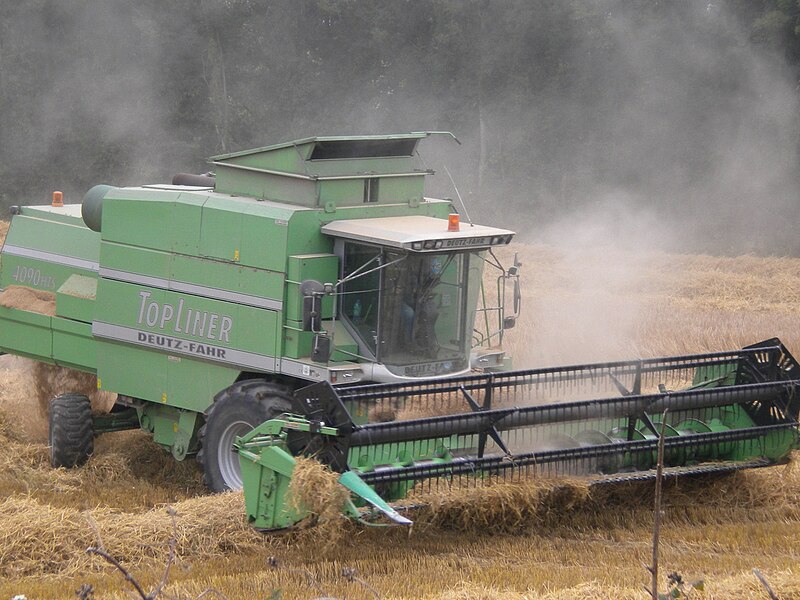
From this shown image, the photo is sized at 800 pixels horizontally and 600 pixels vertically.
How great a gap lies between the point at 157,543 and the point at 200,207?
318cm

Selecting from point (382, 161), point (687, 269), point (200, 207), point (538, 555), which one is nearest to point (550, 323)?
point (687, 269)

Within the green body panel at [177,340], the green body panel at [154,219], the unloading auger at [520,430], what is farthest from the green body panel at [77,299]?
the unloading auger at [520,430]

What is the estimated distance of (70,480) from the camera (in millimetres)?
10234

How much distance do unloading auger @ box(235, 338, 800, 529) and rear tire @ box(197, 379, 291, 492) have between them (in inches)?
34.2

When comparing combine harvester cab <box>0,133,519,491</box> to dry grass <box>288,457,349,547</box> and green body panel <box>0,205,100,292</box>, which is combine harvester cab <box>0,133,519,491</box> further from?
dry grass <box>288,457,349,547</box>

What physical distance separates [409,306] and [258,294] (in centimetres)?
123

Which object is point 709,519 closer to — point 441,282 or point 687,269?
point 441,282

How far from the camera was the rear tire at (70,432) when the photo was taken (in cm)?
1070

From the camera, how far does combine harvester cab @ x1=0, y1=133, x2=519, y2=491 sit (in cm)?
930

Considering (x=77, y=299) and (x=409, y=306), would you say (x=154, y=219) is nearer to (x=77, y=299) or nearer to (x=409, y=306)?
(x=77, y=299)

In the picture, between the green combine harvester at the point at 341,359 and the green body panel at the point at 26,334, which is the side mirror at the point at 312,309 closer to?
the green combine harvester at the point at 341,359

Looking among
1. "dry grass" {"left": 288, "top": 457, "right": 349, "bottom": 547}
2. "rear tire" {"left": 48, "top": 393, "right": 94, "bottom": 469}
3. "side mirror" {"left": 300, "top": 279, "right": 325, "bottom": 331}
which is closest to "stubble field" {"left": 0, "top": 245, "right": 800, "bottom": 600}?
"dry grass" {"left": 288, "top": 457, "right": 349, "bottom": 547}

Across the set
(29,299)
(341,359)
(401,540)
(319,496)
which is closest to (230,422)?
(341,359)

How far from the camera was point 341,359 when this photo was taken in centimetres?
934
